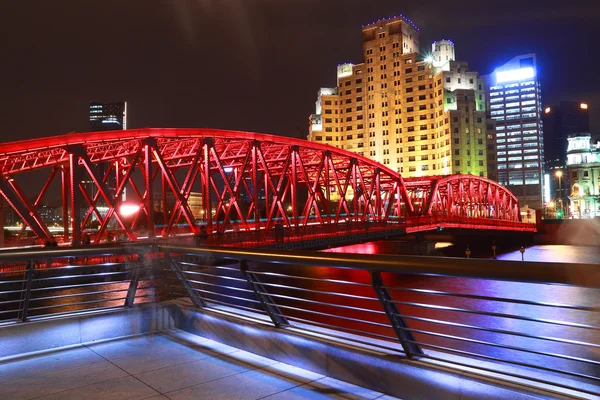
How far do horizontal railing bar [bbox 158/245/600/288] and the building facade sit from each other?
140775mm

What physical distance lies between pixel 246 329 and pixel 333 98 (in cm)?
15680

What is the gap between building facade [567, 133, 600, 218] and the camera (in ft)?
428

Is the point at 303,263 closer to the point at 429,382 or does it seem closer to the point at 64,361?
the point at 429,382

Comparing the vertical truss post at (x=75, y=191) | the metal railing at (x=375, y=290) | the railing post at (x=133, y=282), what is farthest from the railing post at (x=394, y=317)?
the vertical truss post at (x=75, y=191)

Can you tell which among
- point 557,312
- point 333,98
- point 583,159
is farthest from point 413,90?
point 557,312

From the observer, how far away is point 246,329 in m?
6.45

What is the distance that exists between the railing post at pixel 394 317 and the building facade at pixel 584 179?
5537 inches

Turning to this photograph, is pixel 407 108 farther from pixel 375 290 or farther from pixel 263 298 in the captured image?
pixel 375 290

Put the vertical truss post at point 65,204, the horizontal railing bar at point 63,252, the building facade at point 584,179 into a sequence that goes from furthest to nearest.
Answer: the building facade at point 584,179
the vertical truss post at point 65,204
the horizontal railing bar at point 63,252

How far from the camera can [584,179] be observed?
134250 millimetres

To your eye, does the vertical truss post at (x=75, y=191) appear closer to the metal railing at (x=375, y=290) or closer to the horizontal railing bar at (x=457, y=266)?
the metal railing at (x=375, y=290)

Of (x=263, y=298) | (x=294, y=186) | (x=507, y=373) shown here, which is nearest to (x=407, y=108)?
(x=294, y=186)

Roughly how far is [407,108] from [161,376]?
487 feet

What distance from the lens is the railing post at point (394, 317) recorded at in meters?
4.71
